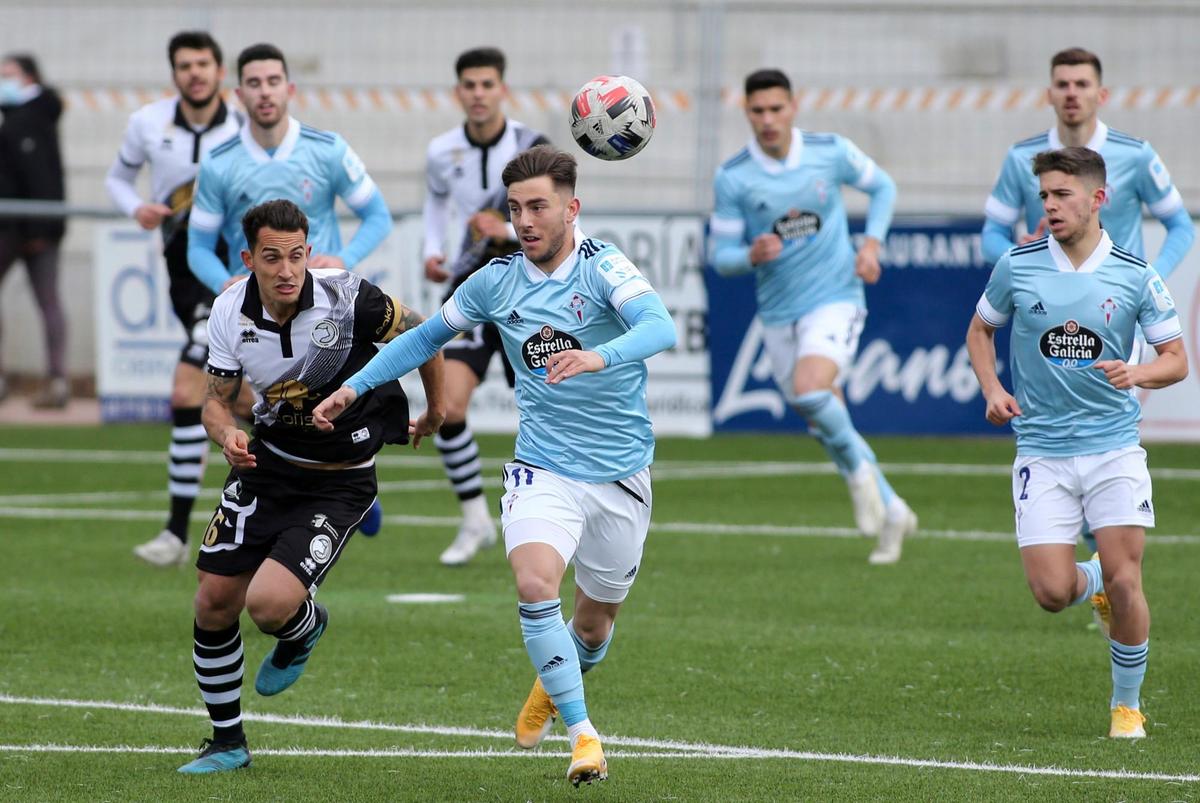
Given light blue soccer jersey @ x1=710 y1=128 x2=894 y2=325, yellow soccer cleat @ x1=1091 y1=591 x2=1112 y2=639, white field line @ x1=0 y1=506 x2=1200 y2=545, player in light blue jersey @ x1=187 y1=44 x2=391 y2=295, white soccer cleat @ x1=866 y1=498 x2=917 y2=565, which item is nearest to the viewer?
yellow soccer cleat @ x1=1091 y1=591 x2=1112 y2=639

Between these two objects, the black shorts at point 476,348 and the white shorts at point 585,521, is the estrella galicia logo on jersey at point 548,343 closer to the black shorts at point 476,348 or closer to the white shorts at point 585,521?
the white shorts at point 585,521

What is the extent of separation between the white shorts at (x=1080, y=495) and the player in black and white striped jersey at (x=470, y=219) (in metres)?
4.19

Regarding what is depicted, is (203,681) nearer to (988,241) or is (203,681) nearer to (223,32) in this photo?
(988,241)

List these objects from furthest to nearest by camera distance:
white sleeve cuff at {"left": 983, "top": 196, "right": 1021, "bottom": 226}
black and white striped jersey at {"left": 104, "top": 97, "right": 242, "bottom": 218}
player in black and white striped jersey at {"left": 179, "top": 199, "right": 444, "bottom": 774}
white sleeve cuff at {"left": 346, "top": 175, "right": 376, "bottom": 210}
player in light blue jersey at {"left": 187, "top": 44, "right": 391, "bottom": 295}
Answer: black and white striped jersey at {"left": 104, "top": 97, "right": 242, "bottom": 218} < white sleeve cuff at {"left": 346, "top": 175, "right": 376, "bottom": 210} < player in light blue jersey at {"left": 187, "top": 44, "right": 391, "bottom": 295} < white sleeve cuff at {"left": 983, "top": 196, "right": 1021, "bottom": 226} < player in black and white striped jersey at {"left": 179, "top": 199, "right": 444, "bottom": 774}

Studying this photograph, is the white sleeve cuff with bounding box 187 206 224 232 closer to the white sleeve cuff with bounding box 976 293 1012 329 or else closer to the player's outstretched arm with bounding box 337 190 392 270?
the player's outstretched arm with bounding box 337 190 392 270

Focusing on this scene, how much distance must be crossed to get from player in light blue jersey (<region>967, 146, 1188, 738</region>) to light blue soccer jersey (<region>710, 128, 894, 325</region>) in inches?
160

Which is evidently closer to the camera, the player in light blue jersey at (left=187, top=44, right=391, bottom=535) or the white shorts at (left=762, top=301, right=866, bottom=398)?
the player in light blue jersey at (left=187, top=44, right=391, bottom=535)

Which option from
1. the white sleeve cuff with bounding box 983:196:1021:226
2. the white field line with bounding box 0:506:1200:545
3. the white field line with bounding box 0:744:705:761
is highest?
the white sleeve cuff with bounding box 983:196:1021:226

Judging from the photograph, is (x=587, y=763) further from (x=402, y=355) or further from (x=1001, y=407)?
(x=1001, y=407)

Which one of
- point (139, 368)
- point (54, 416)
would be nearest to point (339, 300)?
point (139, 368)

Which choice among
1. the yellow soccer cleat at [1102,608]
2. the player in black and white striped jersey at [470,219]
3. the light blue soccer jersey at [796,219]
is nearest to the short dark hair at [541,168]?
the yellow soccer cleat at [1102,608]

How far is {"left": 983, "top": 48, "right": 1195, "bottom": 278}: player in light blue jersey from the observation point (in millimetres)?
9617

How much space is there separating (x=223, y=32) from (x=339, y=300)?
41.6 ft

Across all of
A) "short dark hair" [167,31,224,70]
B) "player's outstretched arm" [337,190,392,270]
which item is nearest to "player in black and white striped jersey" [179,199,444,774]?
"player's outstretched arm" [337,190,392,270]
